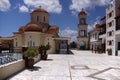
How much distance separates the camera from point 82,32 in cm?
6612

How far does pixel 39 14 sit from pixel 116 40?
20644 millimetres

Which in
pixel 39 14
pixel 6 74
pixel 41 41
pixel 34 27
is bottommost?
pixel 6 74

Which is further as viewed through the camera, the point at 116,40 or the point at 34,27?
the point at 34,27

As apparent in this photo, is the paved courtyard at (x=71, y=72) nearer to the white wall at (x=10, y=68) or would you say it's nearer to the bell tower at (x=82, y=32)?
the white wall at (x=10, y=68)

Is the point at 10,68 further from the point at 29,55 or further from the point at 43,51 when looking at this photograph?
the point at 43,51

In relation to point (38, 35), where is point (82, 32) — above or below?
above

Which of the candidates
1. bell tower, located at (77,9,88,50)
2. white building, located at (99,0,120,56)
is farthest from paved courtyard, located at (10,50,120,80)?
bell tower, located at (77,9,88,50)

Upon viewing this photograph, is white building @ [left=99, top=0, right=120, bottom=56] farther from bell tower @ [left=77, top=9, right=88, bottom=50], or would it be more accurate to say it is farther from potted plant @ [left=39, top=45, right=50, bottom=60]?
bell tower @ [left=77, top=9, right=88, bottom=50]

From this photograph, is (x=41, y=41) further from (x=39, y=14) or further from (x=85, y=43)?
(x=85, y=43)

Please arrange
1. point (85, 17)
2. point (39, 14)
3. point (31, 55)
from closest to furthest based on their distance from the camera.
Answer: point (31, 55)
point (39, 14)
point (85, 17)

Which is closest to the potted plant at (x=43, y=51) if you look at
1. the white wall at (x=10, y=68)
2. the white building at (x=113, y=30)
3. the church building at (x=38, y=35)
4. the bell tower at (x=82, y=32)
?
the church building at (x=38, y=35)

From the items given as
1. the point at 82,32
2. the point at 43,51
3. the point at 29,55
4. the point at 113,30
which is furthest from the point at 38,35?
the point at 82,32

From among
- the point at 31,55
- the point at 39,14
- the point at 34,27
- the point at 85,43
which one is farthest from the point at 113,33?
the point at 85,43

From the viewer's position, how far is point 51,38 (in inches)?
1681
